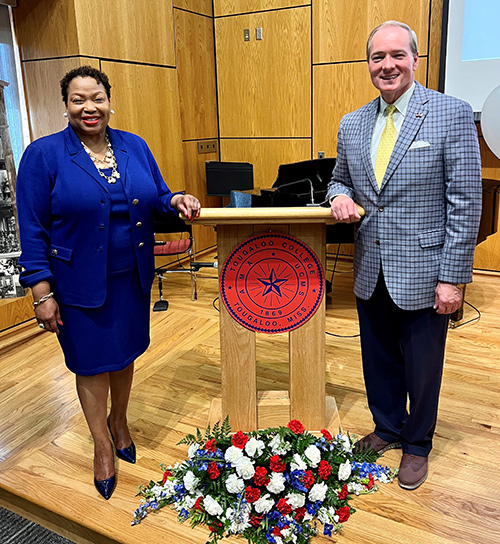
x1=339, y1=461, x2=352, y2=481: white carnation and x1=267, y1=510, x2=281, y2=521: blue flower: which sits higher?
x1=339, y1=461, x2=352, y2=481: white carnation

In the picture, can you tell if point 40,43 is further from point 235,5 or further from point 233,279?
point 233,279

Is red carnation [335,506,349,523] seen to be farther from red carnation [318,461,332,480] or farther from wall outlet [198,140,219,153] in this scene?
wall outlet [198,140,219,153]

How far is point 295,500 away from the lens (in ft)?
6.27

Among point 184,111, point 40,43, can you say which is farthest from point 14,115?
point 184,111

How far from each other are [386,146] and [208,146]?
3977 mm

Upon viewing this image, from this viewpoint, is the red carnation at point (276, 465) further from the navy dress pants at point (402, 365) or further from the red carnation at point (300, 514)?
the navy dress pants at point (402, 365)

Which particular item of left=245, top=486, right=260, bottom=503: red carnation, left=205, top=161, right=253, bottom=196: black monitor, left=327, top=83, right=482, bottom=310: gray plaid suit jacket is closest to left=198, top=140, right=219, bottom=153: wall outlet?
left=205, top=161, right=253, bottom=196: black monitor

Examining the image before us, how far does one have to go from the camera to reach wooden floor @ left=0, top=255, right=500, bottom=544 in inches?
75.6

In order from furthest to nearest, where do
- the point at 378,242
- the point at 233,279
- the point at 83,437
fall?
the point at 83,437, the point at 233,279, the point at 378,242

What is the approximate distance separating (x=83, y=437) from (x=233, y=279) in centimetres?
111

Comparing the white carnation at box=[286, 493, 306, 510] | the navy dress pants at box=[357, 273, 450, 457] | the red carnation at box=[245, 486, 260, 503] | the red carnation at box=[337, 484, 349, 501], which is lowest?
the red carnation at box=[337, 484, 349, 501]

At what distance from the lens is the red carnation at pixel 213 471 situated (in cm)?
199

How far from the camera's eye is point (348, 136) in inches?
78.4

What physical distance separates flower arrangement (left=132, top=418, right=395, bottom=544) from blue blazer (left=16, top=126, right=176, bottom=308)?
2.46ft
